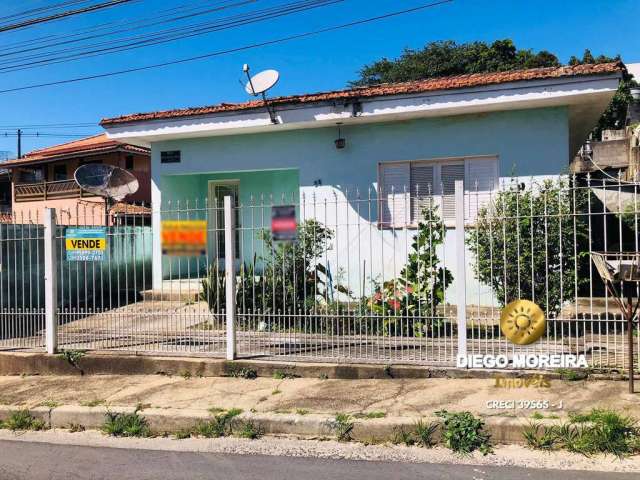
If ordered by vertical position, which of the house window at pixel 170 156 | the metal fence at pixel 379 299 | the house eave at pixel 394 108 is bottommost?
the metal fence at pixel 379 299

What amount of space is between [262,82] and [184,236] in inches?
158

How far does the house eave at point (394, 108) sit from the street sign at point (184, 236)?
3843mm

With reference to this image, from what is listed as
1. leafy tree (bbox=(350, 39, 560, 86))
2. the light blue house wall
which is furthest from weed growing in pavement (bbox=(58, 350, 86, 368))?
leafy tree (bbox=(350, 39, 560, 86))

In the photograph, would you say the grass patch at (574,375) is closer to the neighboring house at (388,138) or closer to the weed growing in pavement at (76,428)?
the neighboring house at (388,138)

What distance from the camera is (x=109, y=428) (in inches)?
189

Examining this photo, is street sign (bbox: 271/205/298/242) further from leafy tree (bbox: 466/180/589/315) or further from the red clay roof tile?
the red clay roof tile

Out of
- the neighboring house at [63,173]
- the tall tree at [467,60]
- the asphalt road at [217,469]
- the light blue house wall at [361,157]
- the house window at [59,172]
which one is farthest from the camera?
the tall tree at [467,60]

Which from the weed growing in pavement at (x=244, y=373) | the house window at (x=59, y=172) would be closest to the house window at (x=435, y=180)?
the weed growing in pavement at (x=244, y=373)

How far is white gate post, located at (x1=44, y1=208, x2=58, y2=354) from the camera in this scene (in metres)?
6.54

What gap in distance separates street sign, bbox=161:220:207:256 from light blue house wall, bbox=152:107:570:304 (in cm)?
207

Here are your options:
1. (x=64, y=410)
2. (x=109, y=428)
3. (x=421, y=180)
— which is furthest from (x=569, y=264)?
(x=64, y=410)

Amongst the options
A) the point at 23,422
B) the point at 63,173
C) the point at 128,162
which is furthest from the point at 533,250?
the point at 63,173

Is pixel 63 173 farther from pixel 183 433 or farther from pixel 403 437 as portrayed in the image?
pixel 403 437

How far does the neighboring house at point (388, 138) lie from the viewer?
26.2 feet
